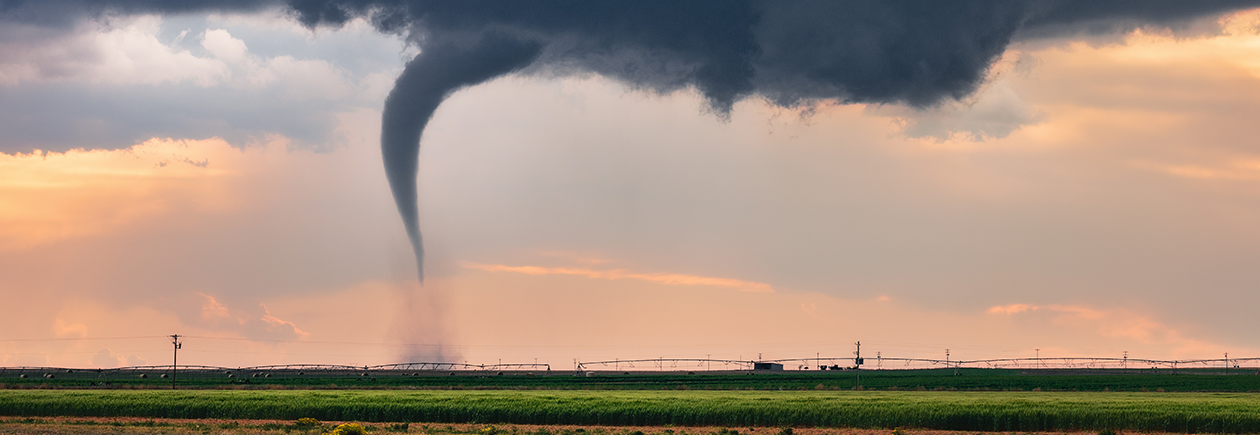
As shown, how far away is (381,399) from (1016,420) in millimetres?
50674

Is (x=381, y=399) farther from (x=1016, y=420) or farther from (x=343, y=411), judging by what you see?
(x=1016, y=420)

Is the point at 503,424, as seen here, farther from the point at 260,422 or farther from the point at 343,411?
the point at 260,422

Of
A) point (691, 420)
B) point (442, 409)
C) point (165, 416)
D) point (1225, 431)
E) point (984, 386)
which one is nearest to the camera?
point (1225, 431)

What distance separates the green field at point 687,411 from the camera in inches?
2603

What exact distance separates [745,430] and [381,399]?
33640mm

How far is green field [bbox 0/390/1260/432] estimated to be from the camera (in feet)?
217

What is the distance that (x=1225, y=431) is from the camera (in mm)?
63156

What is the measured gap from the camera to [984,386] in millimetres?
163125

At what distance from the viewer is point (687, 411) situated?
7275cm

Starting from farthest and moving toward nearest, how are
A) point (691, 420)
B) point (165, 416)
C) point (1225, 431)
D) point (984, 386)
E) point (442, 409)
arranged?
point (984, 386) < point (165, 416) < point (442, 409) < point (691, 420) < point (1225, 431)

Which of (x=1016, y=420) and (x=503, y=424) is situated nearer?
(x=1016, y=420)

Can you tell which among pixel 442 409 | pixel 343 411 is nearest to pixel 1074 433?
pixel 442 409

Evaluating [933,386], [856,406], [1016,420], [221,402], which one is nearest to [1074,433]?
[1016,420]

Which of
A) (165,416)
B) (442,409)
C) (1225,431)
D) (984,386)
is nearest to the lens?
(1225,431)
